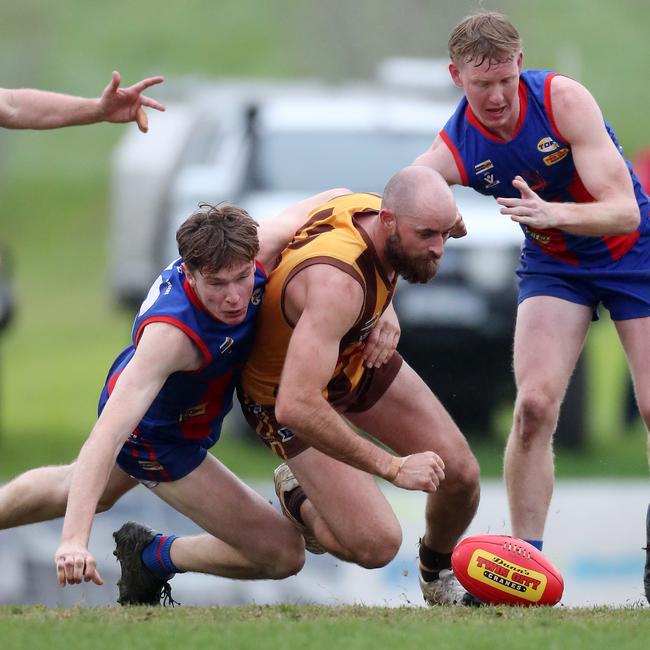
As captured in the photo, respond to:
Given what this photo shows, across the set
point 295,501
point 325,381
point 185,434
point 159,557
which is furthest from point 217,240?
point 159,557

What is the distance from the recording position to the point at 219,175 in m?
13.4

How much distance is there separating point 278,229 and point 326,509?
127cm

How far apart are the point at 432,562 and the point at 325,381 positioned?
1.54 meters

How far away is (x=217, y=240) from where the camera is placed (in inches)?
231

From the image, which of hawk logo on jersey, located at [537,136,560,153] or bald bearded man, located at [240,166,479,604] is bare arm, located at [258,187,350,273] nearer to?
bald bearded man, located at [240,166,479,604]

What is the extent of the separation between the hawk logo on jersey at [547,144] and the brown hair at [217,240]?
53.2 inches

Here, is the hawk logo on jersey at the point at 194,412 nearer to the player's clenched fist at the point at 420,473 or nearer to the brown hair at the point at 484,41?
the player's clenched fist at the point at 420,473

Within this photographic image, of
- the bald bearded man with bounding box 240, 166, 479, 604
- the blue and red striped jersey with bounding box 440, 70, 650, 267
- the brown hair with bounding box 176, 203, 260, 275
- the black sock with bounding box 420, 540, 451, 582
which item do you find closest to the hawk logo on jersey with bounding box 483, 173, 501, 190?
the blue and red striped jersey with bounding box 440, 70, 650, 267

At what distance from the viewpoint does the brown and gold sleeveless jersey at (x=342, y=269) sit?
5984mm

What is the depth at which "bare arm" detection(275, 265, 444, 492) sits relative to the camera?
5.77 metres

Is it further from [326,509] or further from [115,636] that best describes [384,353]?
[115,636]

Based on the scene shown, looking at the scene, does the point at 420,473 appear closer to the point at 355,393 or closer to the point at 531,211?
the point at 355,393

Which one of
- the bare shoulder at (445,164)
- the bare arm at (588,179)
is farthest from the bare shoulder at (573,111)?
the bare shoulder at (445,164)

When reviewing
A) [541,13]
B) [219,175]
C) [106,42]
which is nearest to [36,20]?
[106,42]
